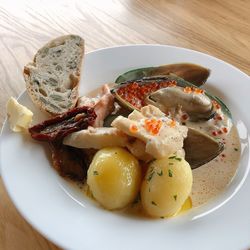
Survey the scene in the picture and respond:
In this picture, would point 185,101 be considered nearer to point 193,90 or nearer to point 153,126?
point 193,90

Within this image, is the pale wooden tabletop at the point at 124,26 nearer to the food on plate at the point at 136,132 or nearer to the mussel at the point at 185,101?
the food on plate at the point at 136,132

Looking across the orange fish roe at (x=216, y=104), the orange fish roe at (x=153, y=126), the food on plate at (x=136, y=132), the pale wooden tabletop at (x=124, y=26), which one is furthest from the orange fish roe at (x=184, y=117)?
the pale wooden tabletop at (x=124, y=26)

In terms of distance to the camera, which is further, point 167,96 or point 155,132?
point 167,96

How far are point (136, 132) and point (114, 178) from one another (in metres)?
0.15

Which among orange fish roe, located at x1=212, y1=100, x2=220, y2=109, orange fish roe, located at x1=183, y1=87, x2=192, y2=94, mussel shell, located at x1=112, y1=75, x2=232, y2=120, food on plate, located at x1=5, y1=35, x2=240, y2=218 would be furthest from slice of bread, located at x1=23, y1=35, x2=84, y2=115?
orange fish roe, located at x1=212, y1=100, x2=220, y2=109

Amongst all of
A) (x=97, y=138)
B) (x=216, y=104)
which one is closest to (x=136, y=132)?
(x=97, y=138)

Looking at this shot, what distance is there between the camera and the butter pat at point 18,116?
144 cm

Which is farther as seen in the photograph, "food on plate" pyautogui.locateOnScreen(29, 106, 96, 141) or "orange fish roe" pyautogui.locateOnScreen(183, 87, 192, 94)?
"orange fish roe" pyautogui.locateOnScreen(183, 87, 192, 94)

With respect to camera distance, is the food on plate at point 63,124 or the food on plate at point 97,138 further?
the food on plate at point 63,124

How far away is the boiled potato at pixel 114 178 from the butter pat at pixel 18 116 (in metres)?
0.32

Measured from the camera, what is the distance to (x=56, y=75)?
5.56 ft

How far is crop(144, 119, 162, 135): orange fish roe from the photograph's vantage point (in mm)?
1288

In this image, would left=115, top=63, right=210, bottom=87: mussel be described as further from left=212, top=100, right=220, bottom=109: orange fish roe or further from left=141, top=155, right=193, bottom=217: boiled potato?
left=141, top=155, right=193, bottom=217: boiled potato

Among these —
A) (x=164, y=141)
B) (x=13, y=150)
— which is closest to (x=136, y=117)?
(x=164, y=141)
